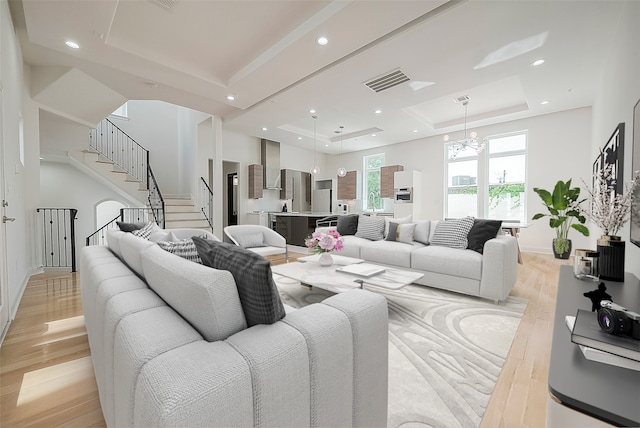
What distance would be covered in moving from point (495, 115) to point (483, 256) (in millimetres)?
4544

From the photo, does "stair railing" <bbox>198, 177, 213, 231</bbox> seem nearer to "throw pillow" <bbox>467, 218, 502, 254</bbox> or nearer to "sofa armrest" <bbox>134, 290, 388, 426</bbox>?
"throw pillow" <bbox>467, 218, 502, 254</bbox>

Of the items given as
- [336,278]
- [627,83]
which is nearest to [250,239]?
[336,278]

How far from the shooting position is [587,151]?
18.0 feet

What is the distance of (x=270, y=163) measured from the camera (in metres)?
8.20

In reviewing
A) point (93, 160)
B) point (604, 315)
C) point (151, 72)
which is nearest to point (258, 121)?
point (151, 72)

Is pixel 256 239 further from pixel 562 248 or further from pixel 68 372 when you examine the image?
pixel 562 248

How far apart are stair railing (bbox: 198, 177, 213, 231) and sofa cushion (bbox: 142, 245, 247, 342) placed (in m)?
6.20

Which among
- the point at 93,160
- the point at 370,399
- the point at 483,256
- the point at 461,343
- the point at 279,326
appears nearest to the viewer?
the point at 279,326

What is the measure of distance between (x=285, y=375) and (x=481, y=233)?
338 centimetres

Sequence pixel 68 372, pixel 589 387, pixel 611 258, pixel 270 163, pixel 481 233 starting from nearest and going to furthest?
1. pixel 589 387
2. pixel 611 258
3. pixel 68 372
4. pixel 481 233
5. pixel 270 163

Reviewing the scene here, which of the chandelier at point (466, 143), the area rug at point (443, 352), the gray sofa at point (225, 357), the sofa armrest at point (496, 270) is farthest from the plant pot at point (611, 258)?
the chandelier at point (466, 143)

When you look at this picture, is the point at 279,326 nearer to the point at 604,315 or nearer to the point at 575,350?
the point at 575,350

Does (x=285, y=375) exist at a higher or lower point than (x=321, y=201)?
lower

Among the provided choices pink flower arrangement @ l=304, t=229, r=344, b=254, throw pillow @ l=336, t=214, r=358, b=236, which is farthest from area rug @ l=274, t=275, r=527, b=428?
throw pillow @ l=336, t=214, r=358, b=236
